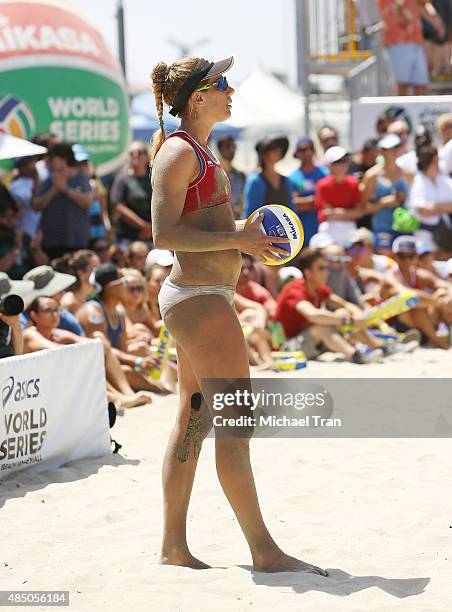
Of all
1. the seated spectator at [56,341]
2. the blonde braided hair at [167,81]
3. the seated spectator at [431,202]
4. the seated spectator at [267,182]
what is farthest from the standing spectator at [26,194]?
the blonde braided hair at [167,81]

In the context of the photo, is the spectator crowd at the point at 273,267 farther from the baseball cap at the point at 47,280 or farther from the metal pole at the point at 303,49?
the metal pole at the point at 303,49

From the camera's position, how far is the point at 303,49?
14.5 metres

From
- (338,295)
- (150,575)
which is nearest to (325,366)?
(338,295)

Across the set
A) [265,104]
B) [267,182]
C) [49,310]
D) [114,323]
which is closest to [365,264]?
[267,182]

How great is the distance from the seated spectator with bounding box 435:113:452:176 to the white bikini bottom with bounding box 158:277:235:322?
303 inches

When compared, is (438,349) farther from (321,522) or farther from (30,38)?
(321,522)

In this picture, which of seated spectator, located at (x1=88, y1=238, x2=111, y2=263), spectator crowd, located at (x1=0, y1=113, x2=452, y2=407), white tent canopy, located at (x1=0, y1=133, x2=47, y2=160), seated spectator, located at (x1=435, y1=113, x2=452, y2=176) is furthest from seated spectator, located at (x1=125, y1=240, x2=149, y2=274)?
seated spectator, located at (x1=435, y1=113, x2=452, y2=176)

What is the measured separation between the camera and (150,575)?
3.92 metres

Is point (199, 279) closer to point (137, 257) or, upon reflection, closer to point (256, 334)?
point (256, 334)

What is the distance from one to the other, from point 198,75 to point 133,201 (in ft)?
21.6

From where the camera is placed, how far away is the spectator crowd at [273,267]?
26.2 ft

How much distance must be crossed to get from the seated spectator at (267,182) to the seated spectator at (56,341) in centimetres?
301

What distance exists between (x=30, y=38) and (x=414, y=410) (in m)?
5.35

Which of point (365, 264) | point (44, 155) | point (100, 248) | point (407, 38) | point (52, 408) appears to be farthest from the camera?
point (407, 38)
